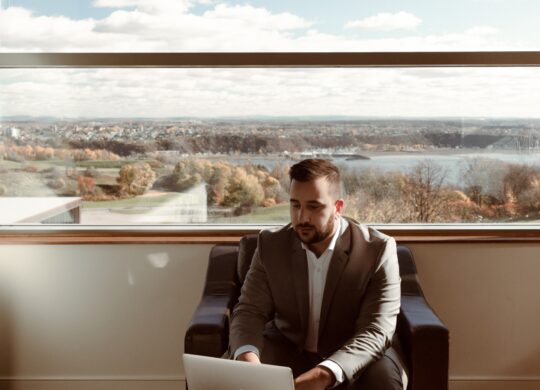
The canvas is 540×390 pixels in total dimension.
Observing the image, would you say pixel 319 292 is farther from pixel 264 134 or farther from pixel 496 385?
pixel 496 385

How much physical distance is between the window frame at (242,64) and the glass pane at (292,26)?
0.14 feet

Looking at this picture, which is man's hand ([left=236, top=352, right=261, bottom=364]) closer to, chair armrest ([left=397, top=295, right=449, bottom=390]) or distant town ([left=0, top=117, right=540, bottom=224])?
chair armrest ([left=397, top=295, right=449, bottom=390])

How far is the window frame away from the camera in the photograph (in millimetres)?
→ 3490

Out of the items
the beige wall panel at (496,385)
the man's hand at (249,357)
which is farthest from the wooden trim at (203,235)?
the man's hand at (249,357)

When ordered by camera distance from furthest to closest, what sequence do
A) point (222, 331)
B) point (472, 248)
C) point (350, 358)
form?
point (472, 248)
point (222, 331)
point (350, 358)

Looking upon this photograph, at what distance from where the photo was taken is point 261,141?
11.8 feet

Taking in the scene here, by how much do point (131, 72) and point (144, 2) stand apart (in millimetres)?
338

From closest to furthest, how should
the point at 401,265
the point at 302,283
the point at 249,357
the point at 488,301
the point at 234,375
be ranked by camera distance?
the point at 234,375 < the point at 249,357 < the point at 302,283 < the point at 401,265 < the point at 488,301

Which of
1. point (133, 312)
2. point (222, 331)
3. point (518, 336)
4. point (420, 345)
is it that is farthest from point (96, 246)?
point (518, 336)

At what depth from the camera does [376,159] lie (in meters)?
3.58

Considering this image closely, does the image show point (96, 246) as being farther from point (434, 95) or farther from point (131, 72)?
point (434, 95)

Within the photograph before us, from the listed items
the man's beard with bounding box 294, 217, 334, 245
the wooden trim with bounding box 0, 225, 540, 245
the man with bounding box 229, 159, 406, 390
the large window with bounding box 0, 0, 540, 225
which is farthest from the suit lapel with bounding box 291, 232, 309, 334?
the large window with bounding box 0, 0, 540, 225

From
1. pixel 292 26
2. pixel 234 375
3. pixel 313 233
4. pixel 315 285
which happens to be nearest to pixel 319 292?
pixel 315 285

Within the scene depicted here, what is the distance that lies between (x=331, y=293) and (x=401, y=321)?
0.98 feet
